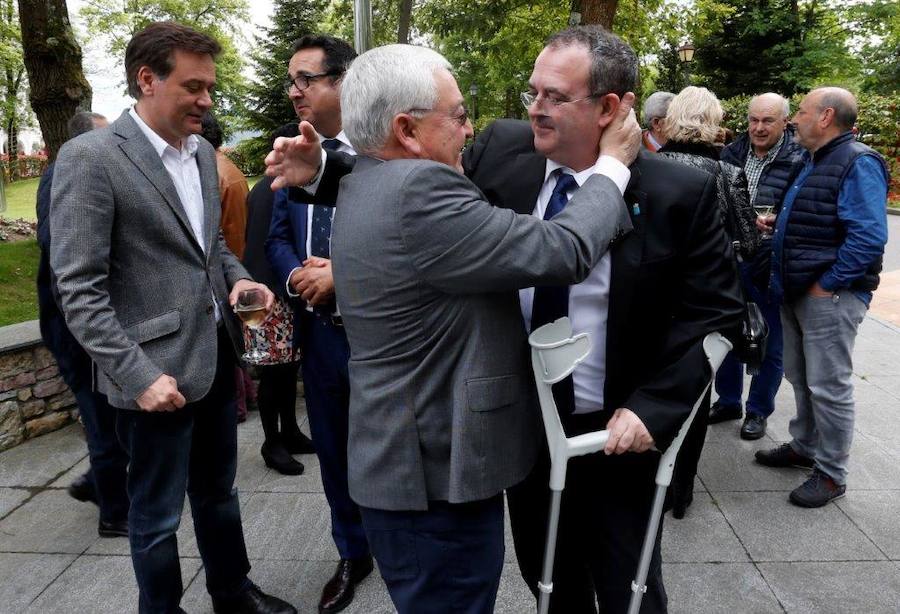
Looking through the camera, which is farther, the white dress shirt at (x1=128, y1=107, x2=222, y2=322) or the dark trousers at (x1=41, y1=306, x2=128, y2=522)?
the dark trousers at (x1=41, y1=306, x2=128, y2=522)

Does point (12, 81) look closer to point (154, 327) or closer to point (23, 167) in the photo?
point (23, 167)

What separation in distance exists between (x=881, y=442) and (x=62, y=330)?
481 cm

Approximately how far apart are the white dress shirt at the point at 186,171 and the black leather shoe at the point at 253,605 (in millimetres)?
1159

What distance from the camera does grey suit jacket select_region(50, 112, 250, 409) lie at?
6.78ft

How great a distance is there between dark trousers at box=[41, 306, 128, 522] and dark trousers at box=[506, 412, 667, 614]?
7.24 feet

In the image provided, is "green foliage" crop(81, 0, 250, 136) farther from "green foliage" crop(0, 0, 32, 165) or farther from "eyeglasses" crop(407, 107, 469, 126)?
"eyeglasses" crop(407, 107, 469, 126)

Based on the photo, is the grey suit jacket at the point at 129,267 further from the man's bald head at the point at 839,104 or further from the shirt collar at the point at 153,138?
the man's bald head at the point at 839,104

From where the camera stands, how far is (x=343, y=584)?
9.63 feet

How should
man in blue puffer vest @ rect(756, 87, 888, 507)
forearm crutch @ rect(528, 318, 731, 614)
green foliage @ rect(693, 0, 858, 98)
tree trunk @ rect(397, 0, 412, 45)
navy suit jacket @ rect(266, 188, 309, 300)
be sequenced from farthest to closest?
1. green foliage @ rect(693, 0, 858, 98)
2. tree trunk @ rect(397, 0, 412, 45)
3. man in blue puffer vest @ rect(756, 87, 888, 507)
4. navy suit jacket @ rect(266, 188, 309, 300)
5. forearm crutch @ rect(528, 318, 731, 614)

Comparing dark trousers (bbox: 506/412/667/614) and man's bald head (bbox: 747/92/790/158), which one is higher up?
man's bald head (bbox: 747/92/790/158)

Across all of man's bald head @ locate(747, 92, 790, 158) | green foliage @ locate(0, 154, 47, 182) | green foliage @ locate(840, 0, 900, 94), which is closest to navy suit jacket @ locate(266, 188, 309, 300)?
man's bald head @ locate(747, 92, 790, 158)

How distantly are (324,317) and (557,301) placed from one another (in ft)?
4.01

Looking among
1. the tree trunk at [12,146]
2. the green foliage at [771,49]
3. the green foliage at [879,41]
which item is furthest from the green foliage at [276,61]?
the green foliage at [879,41]

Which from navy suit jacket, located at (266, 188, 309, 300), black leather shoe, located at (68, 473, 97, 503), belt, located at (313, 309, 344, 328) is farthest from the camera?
black leather shoe, located at (68, 473, 97, 503)
